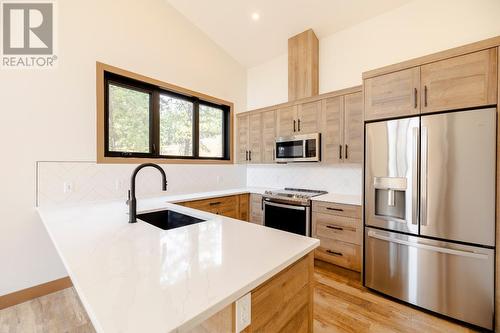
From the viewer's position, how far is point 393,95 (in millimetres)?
2059

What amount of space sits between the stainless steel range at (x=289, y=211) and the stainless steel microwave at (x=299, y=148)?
53cm

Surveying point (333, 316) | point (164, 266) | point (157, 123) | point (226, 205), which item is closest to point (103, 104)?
point (157, 123)

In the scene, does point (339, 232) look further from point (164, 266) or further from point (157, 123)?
point (157, 123)

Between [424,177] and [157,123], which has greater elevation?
[157,123]

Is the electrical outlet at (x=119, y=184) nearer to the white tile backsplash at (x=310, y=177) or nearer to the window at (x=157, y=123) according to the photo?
the window at (x=157, y=123)

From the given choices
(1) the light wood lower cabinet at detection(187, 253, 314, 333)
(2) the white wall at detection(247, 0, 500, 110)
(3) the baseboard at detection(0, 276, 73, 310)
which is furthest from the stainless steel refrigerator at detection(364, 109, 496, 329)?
(3) the baseboard at detection(0, 276, 73, 310)

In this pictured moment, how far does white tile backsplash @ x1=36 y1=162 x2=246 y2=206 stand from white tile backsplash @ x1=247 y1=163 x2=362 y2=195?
1.00 m

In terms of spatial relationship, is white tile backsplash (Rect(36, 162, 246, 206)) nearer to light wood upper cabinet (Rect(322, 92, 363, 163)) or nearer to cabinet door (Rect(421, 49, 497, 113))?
light wood upper cabinet (Rect(322, 92, 363, 163))

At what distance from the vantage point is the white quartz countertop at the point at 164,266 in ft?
1.94

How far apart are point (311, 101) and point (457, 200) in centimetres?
197

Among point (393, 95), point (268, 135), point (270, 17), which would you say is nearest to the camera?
point (393, 95)

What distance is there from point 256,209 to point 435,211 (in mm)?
2166

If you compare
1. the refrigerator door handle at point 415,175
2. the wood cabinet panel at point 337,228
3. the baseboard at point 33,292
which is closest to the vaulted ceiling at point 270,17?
the refrigerator door handle at point 415,175

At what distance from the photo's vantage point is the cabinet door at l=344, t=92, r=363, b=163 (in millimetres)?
2668
